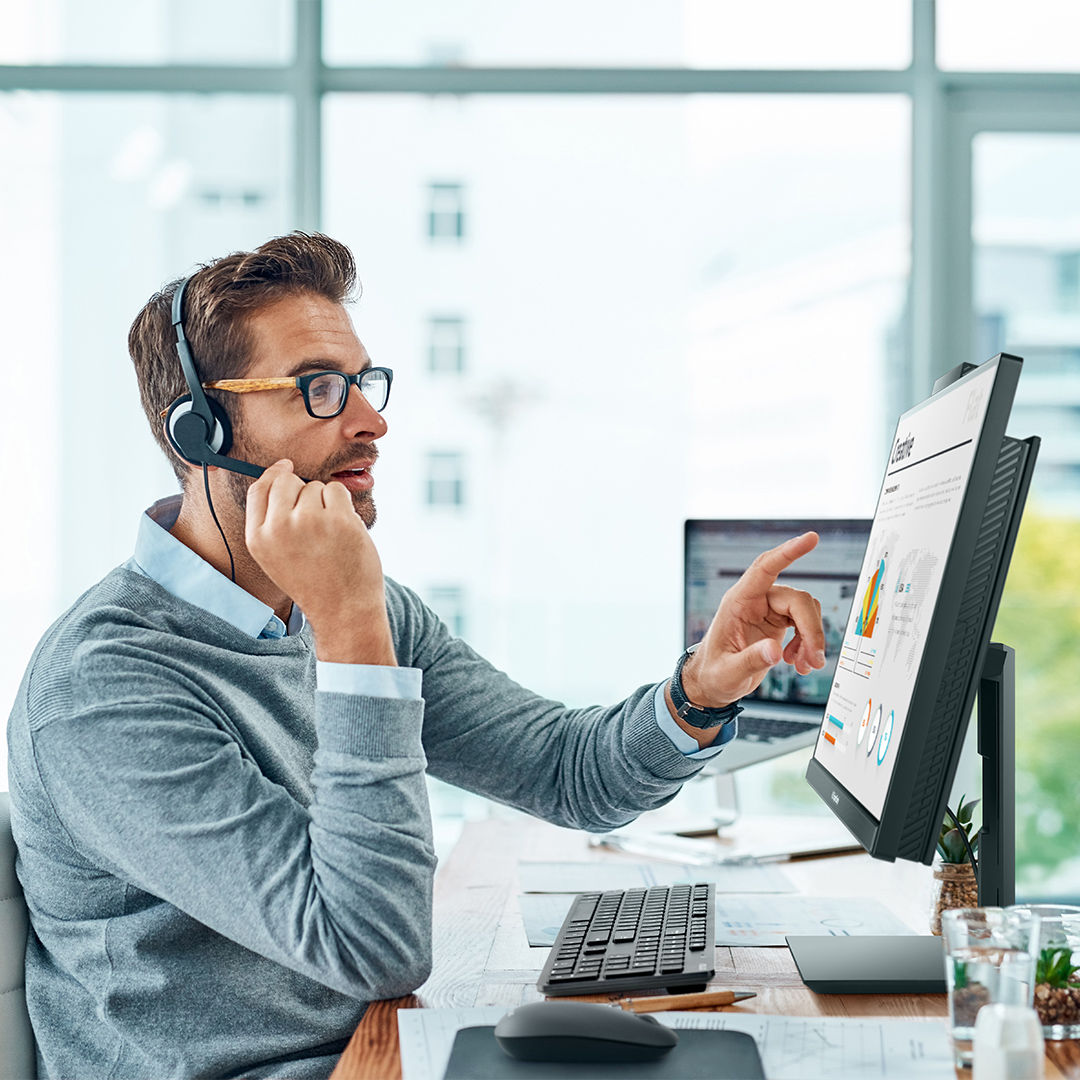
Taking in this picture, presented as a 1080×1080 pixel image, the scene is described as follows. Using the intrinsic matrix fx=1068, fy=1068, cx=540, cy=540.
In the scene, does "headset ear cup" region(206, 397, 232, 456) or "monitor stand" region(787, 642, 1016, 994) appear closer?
"monitor stand" region(787, 642, 1016, 994)

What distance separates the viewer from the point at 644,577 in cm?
276

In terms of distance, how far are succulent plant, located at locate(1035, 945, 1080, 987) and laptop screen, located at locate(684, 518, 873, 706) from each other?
3.09 ft

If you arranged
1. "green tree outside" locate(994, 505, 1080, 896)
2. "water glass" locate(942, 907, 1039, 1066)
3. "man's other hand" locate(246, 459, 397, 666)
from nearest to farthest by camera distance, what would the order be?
"water glass" locate(942, 907, 1039, 1066) < "man's other hand" locate(246, 459, 397, 666) < "green tree outside" locate(994, 505, 1080, 896)

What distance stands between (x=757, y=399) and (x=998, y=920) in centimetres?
205

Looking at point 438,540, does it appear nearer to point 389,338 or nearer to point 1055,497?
point 389,338

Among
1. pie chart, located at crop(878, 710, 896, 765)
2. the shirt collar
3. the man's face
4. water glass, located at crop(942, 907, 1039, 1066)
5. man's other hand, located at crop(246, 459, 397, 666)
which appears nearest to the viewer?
water glass, located at crop(942, 907, 1039, 1066)

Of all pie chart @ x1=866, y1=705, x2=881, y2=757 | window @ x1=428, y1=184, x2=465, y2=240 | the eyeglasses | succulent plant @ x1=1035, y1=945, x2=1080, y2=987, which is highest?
window @ x1=428, y1=184, x2=465, y2=240

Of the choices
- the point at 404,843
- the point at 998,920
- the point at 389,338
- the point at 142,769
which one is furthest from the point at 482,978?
Result: the point at 389,338

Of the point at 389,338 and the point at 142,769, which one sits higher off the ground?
the point at 389,338

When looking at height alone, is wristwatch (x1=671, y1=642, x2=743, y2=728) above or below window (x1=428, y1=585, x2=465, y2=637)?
below

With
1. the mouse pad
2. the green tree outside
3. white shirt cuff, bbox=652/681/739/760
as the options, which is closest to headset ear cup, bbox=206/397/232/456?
white shirt cuff, bbox=652/681/739/760

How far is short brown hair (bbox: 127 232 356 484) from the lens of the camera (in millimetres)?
1301

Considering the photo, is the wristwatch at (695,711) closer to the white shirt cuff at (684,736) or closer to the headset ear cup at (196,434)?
the white shirt cuff at (684,736)

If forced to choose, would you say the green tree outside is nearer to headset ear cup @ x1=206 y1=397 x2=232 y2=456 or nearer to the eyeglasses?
the eyeglasses
